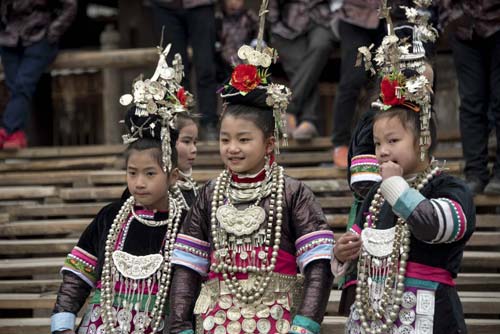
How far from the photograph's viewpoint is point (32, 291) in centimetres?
649

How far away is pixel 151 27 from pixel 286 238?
7759 mm

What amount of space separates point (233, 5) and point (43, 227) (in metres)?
2.97

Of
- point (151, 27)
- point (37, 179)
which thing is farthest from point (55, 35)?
point (151, 27)

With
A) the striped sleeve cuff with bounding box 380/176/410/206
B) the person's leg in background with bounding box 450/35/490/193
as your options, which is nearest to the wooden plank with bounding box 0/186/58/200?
the person's leg in background with bounding box 450/35/490/193

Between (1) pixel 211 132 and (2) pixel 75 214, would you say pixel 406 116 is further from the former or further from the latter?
(1) pixel 211 132

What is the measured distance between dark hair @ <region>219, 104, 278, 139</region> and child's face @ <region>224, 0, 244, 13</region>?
4.65 m

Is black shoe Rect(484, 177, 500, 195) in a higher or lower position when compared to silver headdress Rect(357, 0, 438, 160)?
lower

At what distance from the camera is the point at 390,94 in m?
4.36

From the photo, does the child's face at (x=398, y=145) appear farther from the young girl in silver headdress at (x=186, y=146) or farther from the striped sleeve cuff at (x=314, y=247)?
the young girl in silver headdress at (x=186, y=146)

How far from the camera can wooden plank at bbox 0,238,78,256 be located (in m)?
6.89

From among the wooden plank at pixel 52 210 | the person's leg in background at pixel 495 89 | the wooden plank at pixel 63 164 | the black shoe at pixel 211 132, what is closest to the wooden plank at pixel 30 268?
the wooden plank at pixel 52 210

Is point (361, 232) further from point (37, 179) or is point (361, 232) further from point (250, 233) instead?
point (37, 179)

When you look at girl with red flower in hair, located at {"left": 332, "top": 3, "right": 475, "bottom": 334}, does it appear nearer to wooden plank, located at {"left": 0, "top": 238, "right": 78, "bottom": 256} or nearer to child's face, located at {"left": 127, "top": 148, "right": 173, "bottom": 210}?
child's face, located at {"left": 127, "top": 148, "right": 173, "bottom": 210}

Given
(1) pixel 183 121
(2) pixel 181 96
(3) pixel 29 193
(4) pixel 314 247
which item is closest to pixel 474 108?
(1) pixel 183 121
